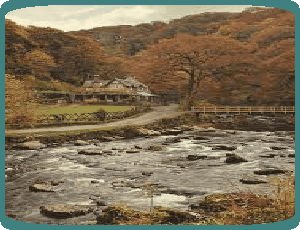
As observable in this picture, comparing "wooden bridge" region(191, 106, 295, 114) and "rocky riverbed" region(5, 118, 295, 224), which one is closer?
"rocky riverbed" region(5, 118, 295, 224)

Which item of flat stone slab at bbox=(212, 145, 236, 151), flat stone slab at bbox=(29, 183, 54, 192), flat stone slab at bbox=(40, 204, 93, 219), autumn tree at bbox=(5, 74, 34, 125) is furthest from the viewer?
flat stone slab at bbox=(212, 145, 236, 151)

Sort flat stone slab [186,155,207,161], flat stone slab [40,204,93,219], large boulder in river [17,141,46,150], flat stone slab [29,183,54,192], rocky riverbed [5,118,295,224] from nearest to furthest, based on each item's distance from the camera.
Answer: flat stone slab [40,204,93,219] → rocky riverbed [5,118,295,224] → flat stone slab [29,183,54,192] → large boulder in river [17,141,46,150] → flat stone slab [186,155,207,161]

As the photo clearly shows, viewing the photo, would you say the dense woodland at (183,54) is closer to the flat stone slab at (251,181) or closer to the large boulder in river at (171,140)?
the large boulder in river at (171,140)

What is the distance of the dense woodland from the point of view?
722 centimetres

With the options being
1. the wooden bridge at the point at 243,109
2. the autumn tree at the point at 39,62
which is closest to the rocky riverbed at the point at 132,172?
the wooden bridge at the point at 243,109

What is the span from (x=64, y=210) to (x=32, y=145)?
150 centimetres

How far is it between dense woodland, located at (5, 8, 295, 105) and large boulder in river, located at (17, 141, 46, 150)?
1.19 metres

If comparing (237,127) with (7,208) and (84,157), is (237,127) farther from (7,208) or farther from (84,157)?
(7,208)

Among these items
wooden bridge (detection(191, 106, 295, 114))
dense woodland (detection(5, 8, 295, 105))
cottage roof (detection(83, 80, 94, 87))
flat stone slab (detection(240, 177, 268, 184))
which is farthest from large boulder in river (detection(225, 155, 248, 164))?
cottage roof (detection(83, 80, 94, 87))

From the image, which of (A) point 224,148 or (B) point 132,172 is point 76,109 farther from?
(A) point 224,148

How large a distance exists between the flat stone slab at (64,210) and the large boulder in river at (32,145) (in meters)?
1.18

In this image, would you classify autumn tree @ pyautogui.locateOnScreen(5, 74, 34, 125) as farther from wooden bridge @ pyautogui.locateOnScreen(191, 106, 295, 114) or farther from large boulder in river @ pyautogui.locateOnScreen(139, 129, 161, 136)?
wooden bridge @ pyautogui.locateOnScreen(191, 106, 295, 114)

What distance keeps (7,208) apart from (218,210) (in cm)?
376

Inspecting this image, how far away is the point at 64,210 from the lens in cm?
616
